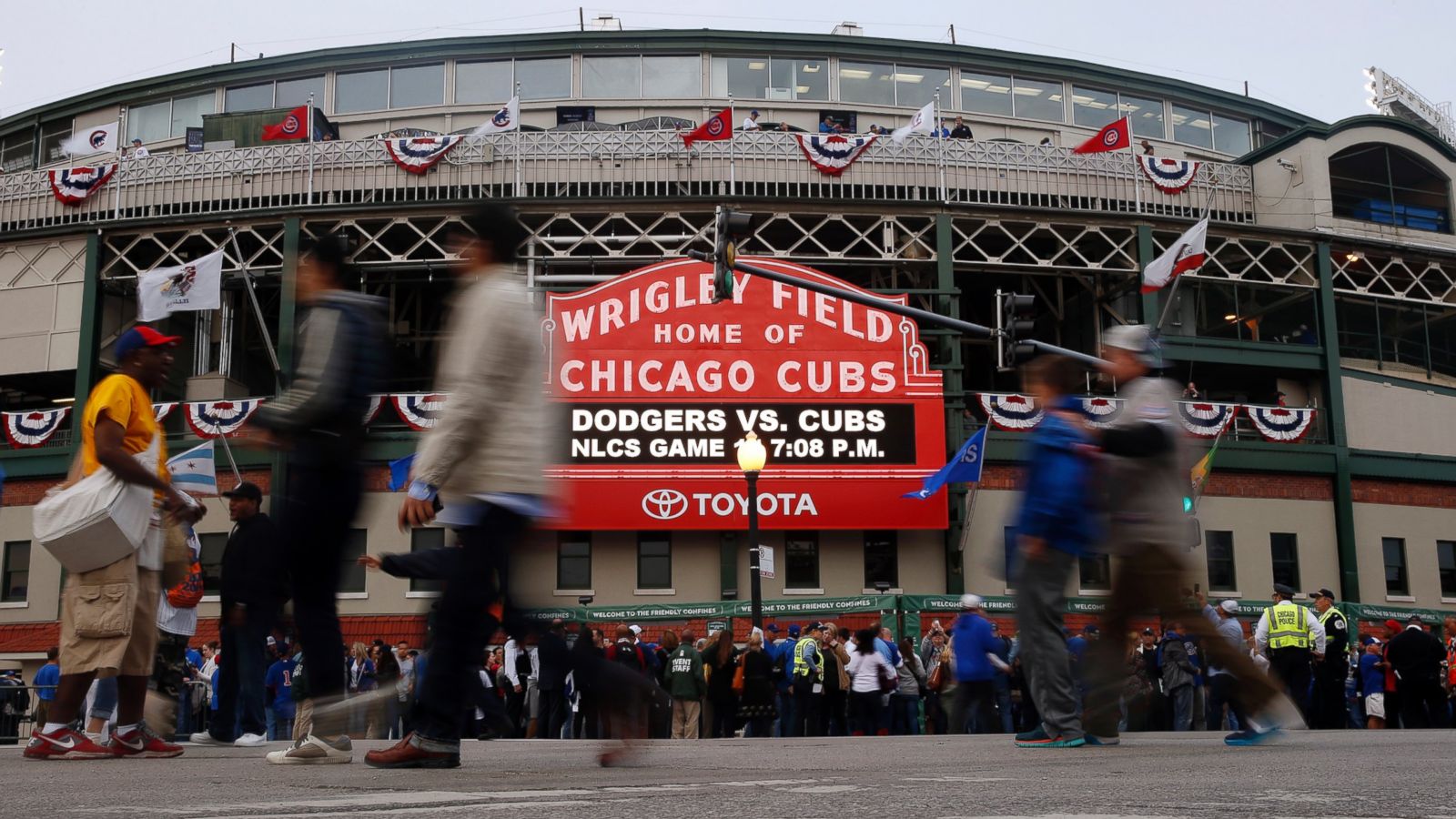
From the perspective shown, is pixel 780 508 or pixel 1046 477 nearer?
pixel 1046 477

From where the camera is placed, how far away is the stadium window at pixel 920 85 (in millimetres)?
39594

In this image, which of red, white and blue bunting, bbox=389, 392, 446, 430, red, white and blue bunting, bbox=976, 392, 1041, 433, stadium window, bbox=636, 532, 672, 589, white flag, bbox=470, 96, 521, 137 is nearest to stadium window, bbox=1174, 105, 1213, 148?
red, white and blue bunting, bbox=976, 392, 1041, 433

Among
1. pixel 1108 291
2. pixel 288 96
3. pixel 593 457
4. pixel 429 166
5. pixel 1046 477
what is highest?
pixel 288 96

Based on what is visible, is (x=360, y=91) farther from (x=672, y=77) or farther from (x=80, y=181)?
(x=672, y=77)

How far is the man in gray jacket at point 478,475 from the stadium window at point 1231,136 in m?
41.3

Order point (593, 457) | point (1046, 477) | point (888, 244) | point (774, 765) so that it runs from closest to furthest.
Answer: point (774, 765) < point (1046, 477) < point (593, 457) < point (888, 244)

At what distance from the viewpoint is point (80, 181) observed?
32969 millimetres

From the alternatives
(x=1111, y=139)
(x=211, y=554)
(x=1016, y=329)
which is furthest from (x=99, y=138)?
(x=1016, y=329)

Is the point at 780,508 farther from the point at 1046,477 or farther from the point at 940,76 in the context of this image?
the point at 1046,477

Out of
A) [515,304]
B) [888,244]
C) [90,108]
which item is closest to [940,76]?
Answer: [888,244]

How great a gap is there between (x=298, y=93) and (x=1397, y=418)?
31.9m

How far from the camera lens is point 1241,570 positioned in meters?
31.8

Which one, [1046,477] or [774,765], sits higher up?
[1046,477]

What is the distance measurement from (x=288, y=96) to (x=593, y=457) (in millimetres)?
17830
